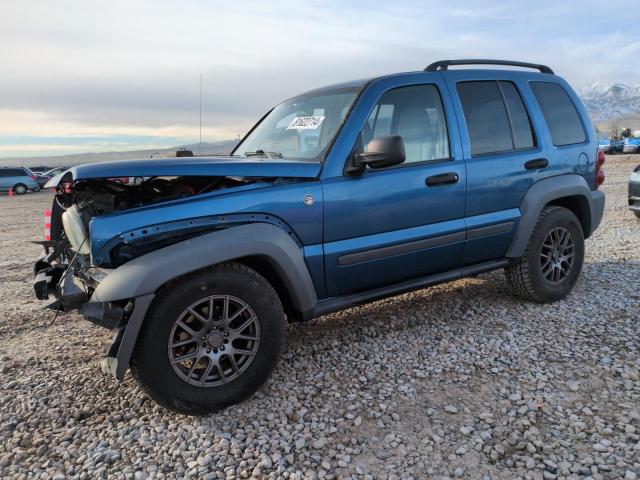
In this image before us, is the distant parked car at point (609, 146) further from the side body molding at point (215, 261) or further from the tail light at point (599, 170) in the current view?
the side body molding at point (215, 261)

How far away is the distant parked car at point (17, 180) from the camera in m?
28.9

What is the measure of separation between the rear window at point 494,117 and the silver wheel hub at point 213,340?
2.24 meters

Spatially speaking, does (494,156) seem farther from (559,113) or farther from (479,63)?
(559,113)

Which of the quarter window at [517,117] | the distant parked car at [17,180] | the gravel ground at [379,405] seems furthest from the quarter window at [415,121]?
the distant parked car at [17,180]

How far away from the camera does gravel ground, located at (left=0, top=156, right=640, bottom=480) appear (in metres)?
2.53

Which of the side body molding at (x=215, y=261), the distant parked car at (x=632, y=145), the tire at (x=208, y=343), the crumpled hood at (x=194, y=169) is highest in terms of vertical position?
the distant parked car at (x=632, y=145)

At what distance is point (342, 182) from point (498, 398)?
165cm

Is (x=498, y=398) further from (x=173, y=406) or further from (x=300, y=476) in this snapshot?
(x=173, y=406)

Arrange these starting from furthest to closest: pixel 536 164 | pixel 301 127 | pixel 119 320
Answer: pixel 536 164
pixel 301 127
pixel 119 320

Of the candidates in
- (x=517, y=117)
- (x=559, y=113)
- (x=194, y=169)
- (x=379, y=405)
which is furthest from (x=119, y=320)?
(x=559, y=113)

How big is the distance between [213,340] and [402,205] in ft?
5.21

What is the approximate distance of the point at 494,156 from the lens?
4.07 meters

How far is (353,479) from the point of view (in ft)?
7.93

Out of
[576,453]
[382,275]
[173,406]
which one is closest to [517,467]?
[576,453]
